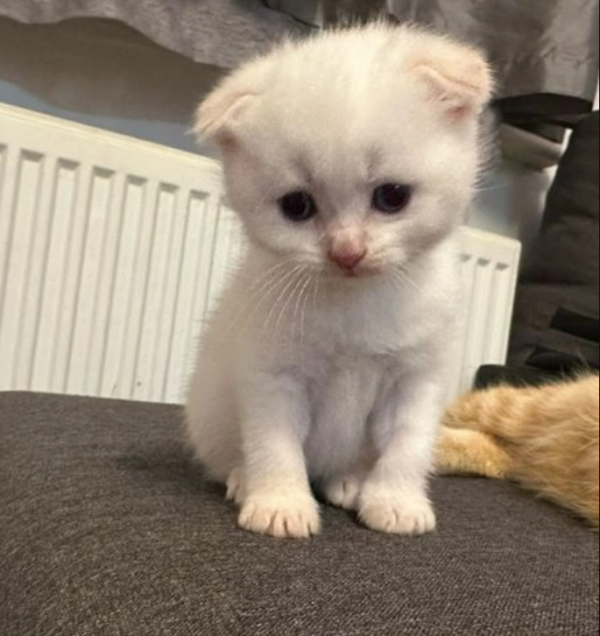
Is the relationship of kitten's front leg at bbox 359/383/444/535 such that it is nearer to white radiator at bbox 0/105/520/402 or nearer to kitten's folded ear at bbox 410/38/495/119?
kitten's folded ear at bbox 410/38/495/119

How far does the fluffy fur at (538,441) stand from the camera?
0.98 m

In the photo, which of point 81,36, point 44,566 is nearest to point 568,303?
point 81,36

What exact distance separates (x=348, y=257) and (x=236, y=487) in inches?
9.3

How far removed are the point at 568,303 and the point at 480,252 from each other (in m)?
0.18

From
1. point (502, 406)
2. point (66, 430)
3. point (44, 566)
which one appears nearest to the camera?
point (44, 566)

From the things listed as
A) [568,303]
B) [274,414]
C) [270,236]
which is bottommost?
[568,303]

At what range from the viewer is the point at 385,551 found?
0.69m

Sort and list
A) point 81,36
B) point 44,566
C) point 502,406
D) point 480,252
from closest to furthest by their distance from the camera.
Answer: point 44,566
point 502,406
point 81,36
point 480,252

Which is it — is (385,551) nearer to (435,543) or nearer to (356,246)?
(435,543)

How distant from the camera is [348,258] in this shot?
670 mm

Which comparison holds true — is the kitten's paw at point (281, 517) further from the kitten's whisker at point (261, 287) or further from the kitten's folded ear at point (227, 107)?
the kitten's folded ear at point (227, 107)

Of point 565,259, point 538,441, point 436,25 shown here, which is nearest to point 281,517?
point 538,441

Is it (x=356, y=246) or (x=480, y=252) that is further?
(x=480, y=252)

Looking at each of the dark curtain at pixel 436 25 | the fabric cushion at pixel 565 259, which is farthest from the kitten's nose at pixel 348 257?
the fabric cushion at pixel 565 259
